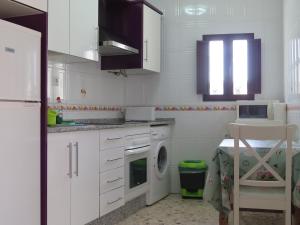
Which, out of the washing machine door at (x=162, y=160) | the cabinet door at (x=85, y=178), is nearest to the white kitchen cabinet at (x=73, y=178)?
the cabinet door at (x=85, y=178)

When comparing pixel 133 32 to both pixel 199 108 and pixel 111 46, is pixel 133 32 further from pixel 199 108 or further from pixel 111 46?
pixel 199 108

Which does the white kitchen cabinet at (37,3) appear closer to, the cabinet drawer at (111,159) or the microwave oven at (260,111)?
the cabinet drawer at (111,159)

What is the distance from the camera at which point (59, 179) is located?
243 cm

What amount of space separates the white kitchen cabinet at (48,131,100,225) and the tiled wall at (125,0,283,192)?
6.24 feet

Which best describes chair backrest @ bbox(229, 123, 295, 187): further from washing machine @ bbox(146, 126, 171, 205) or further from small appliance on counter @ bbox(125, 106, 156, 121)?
small appliance on counter @ bbox(125, 106, 156, 121)

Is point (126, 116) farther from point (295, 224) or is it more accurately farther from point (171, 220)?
point (295, 224)

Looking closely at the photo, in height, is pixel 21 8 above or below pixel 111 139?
above

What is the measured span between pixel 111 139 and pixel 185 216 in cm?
112

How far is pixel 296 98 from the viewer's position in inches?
130

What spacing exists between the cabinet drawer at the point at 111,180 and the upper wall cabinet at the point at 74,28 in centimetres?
99

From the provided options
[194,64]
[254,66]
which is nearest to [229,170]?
[254,66]

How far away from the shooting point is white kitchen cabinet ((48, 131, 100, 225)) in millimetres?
2369

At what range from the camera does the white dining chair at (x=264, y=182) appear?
2.38m

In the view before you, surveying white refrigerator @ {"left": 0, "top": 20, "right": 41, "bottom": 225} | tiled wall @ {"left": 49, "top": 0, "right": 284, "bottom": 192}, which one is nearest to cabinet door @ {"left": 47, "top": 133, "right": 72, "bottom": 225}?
white refrigerator @ {"left": 0, "top": 20, "right": 41, "bottom": 225}
